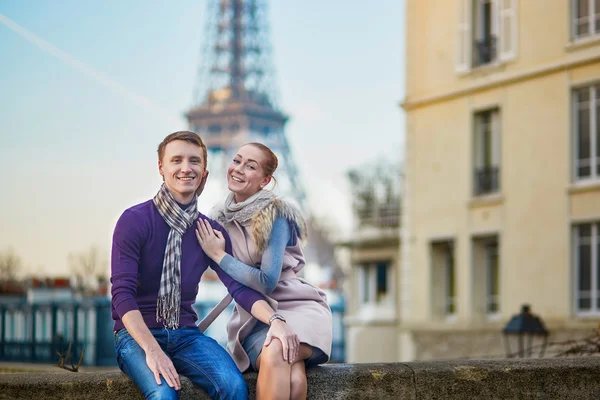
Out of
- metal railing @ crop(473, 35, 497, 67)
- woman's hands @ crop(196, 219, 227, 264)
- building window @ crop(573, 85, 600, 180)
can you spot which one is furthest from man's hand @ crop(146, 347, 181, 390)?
metal railing @ crop(473, 35, 497, 67)

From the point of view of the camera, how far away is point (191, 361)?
4.73m

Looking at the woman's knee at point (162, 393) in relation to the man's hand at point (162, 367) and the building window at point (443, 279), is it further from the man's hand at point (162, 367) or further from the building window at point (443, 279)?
the building window at point (443, 279)

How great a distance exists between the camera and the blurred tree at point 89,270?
4473cm

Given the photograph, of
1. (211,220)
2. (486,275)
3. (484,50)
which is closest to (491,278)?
(486,275)

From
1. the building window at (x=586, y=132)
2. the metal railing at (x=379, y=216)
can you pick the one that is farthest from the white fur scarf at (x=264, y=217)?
the metal railing at (x=379, y=216)

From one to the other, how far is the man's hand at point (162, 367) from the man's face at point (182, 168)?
2.18 ft

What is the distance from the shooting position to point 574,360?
6.02 metres

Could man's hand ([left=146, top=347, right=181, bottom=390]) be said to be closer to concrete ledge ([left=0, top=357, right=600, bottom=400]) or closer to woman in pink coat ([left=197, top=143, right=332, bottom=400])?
concrete ledge ([left=0, top=357, right=600, bottom=400])

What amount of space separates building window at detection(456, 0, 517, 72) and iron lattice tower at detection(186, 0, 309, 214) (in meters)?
36.2

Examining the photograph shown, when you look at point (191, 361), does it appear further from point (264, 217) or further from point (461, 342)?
point (461, 342)

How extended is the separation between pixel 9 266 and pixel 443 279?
2121 cm

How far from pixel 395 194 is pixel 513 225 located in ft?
67.5

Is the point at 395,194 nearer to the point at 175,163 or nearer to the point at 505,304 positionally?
the point at 505,304

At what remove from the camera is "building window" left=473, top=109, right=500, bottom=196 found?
25.6m
